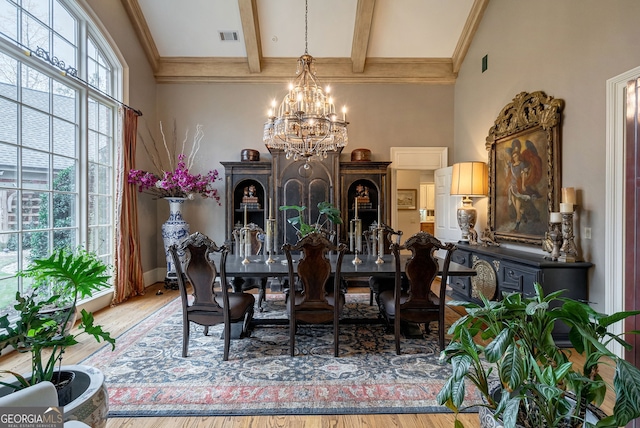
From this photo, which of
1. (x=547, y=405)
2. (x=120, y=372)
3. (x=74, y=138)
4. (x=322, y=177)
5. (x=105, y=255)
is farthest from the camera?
(x=322, y=177)

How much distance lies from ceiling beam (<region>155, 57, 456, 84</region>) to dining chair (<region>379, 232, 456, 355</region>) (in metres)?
3.87

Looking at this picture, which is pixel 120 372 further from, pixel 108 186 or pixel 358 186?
pixel 358 186

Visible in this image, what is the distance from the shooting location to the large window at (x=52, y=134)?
9.28ft

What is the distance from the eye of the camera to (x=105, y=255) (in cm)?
420

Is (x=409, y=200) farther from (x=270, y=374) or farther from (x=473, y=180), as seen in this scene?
(x=270, y=374)

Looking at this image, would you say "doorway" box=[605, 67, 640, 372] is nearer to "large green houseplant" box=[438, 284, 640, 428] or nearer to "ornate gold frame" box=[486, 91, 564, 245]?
"ornate gold frame" box=[486, 91, 564, 245]

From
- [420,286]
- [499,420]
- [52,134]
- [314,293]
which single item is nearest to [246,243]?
[314,293]

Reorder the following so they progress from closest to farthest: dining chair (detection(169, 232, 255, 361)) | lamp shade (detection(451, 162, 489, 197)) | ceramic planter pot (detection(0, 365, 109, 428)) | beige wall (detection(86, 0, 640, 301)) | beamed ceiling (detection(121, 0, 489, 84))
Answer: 1. ceramic planter pot (detection(0, 365, 109, 428))
2. dining chair (detection(169, 232, 255, 361))
3. beige wall (detection(86, 0, 640, 301))
4. lamp shade (detection(451, 162, 489, 197))
5. beamed ceiling (detection(121, 0, 489, 84))

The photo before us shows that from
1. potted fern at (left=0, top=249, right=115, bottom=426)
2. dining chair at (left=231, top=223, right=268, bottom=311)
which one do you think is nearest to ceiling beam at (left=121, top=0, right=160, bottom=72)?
dining chair at (left=231, top=223, right=268, bottom=311)

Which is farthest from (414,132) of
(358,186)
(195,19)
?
(195,19)

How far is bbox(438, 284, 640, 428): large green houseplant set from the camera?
105cm

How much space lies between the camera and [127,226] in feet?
14.2

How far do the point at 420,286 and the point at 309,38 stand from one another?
4314 millimetres

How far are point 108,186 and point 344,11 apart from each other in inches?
167
